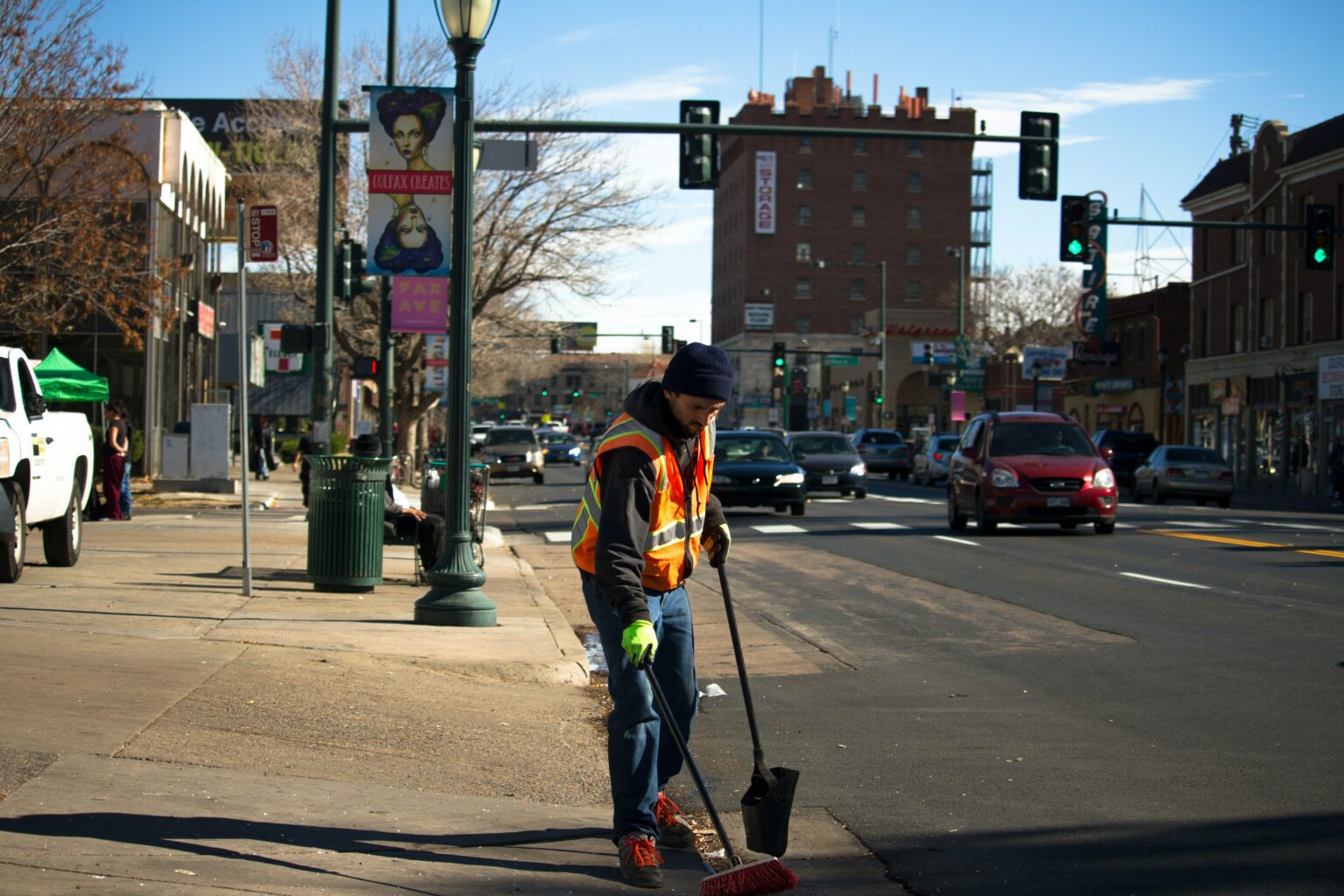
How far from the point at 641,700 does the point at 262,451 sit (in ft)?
126

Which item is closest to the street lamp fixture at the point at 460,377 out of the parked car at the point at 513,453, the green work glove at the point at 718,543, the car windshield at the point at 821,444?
the green work glove at the point at 718,543

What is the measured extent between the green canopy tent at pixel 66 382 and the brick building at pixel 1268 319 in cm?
3474

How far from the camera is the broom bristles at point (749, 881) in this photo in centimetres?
484

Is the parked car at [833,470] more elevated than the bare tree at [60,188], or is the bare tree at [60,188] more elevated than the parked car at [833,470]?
the bare tree at [60,188]

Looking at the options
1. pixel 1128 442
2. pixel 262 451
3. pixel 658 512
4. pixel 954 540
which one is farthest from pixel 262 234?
pixel 1128 442

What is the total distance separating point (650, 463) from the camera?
207 inches

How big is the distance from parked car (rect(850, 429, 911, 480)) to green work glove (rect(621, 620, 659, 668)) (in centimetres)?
4817

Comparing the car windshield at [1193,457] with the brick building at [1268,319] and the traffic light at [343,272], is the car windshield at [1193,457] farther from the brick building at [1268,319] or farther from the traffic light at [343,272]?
the traffic light at [343,272]

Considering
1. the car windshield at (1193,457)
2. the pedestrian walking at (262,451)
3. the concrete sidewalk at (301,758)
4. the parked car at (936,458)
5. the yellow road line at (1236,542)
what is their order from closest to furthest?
the concrete sidewalk at (301,758), the yellow road line at (1236,542), the car windshield at (1193,457), the pedestrian walking at (262,451), the parked car at (936,458)

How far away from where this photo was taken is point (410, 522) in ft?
48.2

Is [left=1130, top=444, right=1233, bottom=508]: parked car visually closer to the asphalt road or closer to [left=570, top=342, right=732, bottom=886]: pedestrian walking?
the asphalt road

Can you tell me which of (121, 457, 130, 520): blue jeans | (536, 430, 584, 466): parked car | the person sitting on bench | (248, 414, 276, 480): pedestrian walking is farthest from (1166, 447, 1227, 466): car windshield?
(536, 430, 584, 466): parked car

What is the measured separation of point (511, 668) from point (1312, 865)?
18.2 ft

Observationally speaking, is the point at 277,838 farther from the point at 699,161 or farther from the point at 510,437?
the point at 510,437
